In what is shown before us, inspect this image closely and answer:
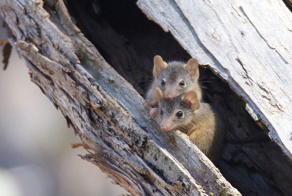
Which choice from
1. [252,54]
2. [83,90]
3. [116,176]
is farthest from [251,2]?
[116,176]

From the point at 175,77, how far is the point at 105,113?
4.83 ft

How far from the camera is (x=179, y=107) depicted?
5066mm

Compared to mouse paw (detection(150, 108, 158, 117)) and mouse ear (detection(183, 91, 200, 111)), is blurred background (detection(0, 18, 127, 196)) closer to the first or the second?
mouse ear (detection(183, 91, 200, 111))

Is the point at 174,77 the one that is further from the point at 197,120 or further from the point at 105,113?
the point at 105,113

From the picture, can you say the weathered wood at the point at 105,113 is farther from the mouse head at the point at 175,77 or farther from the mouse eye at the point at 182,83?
the mouse eye at the point at 182,83

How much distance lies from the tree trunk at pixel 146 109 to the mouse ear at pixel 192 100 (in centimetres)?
62

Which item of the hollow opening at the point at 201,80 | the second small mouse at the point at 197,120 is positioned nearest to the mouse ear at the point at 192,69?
the hollow opening at the point at 201,80

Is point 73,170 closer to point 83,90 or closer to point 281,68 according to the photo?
point 83,90

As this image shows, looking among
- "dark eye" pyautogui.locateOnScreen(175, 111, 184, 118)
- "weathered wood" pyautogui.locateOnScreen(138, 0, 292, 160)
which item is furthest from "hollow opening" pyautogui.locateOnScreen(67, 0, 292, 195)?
"weathered wood" pyautogui.locateOnScreen(138, 0, 292, 160)

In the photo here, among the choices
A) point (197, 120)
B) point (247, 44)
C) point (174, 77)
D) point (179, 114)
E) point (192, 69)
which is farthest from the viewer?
point (174, 77)

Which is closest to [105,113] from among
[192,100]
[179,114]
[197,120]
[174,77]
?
[179,114]

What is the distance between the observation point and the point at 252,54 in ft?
14.7

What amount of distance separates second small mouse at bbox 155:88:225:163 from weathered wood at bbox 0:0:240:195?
0.49 m

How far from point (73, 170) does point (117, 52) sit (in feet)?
17.0
